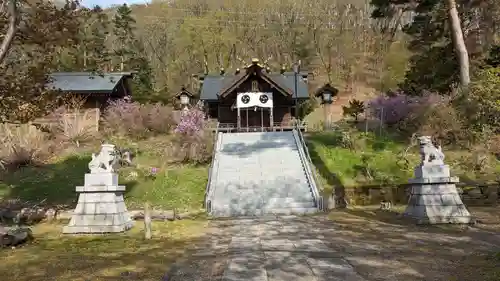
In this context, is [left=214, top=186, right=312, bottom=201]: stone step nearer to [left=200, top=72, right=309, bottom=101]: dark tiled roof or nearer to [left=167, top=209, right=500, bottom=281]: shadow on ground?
[left=167, top=209, right=500, bottom=281]: shadow on ground

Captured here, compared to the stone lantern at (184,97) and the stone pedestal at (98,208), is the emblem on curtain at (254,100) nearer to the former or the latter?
the stone lantern at (184,97)

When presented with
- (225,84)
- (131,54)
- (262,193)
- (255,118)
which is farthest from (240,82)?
(131,54)

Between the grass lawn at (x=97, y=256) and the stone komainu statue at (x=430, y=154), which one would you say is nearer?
the grass lawn at (x=97, y=256)

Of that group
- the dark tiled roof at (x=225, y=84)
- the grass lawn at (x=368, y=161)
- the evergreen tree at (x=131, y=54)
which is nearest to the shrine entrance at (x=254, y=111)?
the dark tiled roof at (x=225, y=84)

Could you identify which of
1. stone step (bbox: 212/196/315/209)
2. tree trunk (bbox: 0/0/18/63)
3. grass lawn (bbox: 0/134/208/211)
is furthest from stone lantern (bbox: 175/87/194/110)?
tree trunk (bbox: 0/0/18/63)

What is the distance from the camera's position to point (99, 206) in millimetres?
11461

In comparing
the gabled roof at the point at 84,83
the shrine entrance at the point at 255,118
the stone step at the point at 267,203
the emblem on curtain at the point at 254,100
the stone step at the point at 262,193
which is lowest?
the stone step at the point at 267,203

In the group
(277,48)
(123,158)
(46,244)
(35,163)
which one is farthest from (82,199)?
(277,48)

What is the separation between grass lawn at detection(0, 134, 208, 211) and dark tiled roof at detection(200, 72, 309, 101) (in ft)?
38.4

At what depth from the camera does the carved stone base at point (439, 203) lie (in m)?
11.0

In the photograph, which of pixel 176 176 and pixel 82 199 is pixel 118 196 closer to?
pixel 82 199

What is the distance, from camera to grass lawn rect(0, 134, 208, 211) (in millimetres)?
17188

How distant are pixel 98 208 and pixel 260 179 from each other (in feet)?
27.7

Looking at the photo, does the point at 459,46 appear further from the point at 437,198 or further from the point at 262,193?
the point at 437,198
